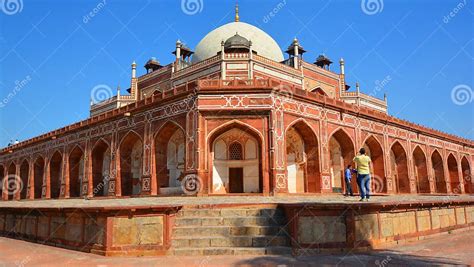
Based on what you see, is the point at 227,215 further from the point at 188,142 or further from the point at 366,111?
the point at 366,111

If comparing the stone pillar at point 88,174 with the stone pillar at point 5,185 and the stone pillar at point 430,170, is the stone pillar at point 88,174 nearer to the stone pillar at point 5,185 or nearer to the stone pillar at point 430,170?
the stone pillar at point 5,185

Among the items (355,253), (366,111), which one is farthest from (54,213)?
(366,111)

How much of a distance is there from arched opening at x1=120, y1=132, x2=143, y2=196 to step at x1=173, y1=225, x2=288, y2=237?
43.6 ft

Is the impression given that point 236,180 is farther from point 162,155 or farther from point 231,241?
point 231,241

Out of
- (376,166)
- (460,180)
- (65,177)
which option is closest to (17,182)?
(65,177)

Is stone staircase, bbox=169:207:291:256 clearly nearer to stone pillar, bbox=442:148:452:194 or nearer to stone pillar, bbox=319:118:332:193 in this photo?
stone pillar, bbox=319:118:332:193

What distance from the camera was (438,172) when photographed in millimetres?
27828

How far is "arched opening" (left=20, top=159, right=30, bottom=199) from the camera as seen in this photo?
30.8 meters

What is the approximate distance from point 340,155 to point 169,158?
9.02 meters

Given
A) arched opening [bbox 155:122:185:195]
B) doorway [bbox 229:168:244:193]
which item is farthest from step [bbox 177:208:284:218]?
arched opening [bbox 155:122:185:195]

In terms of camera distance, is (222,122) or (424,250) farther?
(222,122)

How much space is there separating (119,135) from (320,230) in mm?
15878

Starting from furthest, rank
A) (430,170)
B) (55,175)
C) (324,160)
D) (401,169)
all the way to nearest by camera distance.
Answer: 1. (55,175)
2. (430,170)
3. (401,169)
4. (324,160)

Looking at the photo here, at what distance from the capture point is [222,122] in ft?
53.6
